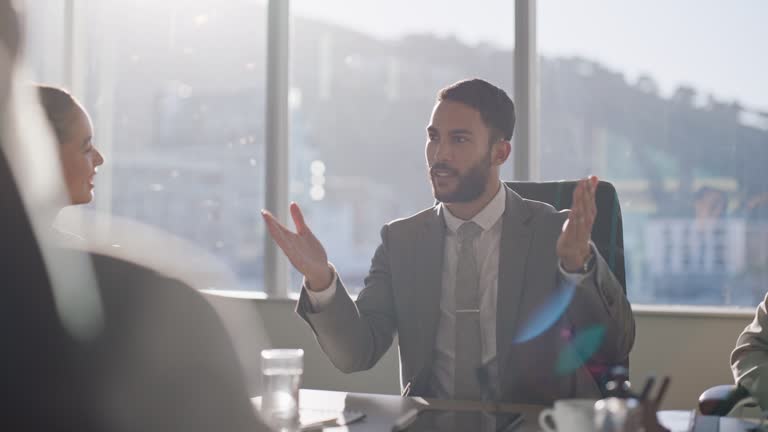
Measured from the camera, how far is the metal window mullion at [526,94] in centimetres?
407

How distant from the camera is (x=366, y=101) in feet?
15.3

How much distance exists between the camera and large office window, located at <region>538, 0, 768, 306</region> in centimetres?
375

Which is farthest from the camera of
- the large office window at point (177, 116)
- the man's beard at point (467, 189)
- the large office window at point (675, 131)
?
the large office window at point (177, 116)

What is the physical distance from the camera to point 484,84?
2740 millimetres

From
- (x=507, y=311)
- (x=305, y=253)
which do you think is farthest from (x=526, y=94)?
(x=305, y=253)

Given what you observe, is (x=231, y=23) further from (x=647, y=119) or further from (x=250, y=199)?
(x=647, y=119)

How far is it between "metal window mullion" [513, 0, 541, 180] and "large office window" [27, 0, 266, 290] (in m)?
1.52

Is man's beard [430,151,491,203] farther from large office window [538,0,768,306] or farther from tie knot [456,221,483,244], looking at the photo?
large office window [538,0,768,306]

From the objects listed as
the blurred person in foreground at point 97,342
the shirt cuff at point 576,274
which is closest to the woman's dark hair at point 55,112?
the blurred person in foreground at point 97,342

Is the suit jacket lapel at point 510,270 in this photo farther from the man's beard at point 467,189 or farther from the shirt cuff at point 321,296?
the shirt cuff at point 321,296

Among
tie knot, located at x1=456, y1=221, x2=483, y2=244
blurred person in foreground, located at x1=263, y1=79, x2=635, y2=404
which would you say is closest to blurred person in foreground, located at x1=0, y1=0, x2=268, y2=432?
blurred person in foreground, located at x1=263, y1=79, x2=635, y2=404

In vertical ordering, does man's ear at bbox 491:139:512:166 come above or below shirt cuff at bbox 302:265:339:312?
above

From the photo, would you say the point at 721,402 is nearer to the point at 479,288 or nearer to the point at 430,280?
the point at 479,288

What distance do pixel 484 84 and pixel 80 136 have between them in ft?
4.07
